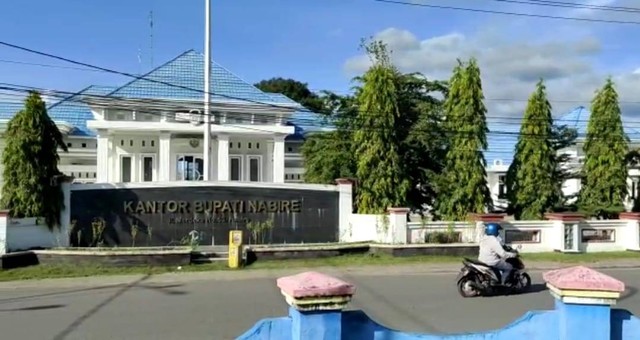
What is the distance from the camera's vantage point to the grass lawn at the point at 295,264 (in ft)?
49.6

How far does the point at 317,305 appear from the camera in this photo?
12.4 feet

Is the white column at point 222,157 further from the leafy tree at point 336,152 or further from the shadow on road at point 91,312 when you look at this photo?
the shadow on road at point 91,312

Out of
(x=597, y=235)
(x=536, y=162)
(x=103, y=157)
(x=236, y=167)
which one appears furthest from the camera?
(x=236, y=167)

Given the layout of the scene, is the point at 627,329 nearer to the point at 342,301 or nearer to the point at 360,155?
the point at 342,301

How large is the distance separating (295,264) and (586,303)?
13.3 meters

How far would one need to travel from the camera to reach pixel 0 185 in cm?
1792

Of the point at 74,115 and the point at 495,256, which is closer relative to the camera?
the point at 495,256

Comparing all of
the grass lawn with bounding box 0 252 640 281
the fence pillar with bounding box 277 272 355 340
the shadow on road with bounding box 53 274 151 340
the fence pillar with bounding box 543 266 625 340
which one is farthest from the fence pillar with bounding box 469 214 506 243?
the fence pillar with bounding box 277 272 355 340

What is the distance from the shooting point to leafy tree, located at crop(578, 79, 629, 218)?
23656mm

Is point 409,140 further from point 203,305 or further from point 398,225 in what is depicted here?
point 203,305

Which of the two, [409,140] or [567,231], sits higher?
[409,140]

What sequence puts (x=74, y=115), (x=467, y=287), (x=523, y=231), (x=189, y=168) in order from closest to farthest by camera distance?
(x=467, y=287), (x=523, y=231), (x=189, y=168), (x=74, y=115)

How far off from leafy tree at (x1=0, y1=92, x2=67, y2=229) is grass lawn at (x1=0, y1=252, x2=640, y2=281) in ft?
6.84

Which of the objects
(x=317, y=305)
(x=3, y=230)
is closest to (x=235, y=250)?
(x=3, y=230)
